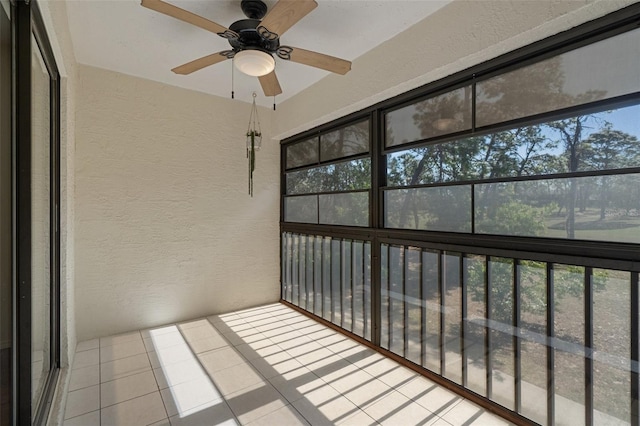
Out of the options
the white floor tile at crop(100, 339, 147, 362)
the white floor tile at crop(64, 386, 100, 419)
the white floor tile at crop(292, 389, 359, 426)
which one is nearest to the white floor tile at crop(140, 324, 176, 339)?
the white floor tile at crop(100, 339, 147, 362)

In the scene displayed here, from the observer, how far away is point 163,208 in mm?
3258

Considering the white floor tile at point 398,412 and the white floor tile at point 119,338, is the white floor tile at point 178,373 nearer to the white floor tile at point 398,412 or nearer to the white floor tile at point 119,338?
the white floor tile at point 119,338

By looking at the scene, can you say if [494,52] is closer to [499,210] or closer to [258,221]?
[499,210]

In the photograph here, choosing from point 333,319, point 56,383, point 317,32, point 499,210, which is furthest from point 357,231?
point 56,383

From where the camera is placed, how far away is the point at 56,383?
2035 millimetres

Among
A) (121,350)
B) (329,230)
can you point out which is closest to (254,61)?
(329,230)

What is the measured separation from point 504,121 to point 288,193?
2702 mm

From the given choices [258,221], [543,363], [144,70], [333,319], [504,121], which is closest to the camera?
[543,363]

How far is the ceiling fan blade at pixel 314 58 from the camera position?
192 cm

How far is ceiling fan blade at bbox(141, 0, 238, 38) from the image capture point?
58.6 inches

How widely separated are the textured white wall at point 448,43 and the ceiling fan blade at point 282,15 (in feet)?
3.29

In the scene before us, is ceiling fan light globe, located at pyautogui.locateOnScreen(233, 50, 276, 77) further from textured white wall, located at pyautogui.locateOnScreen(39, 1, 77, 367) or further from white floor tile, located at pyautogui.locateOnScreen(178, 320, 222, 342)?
white floor tile, located at pyautogui.locateOnScreen(178, 320, 222, 342)

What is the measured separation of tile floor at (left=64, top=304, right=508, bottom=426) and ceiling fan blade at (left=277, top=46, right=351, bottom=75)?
2285mm

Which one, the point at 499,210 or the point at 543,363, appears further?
the point at 499,210
